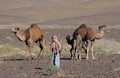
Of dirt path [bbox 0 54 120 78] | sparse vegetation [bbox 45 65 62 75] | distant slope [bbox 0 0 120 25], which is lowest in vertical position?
dirt path [bbox 0 54 120 78]

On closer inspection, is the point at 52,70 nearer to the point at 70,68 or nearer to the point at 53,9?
the point at 70,68

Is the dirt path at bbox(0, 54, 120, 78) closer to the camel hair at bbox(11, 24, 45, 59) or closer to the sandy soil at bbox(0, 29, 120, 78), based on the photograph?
the sandy soil at bbox(0, 29, 120, 78)

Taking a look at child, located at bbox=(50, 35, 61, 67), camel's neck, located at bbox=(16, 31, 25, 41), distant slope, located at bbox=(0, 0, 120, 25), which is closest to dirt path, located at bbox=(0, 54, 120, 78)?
child, located at bbox=(50, 35, 61, 67)

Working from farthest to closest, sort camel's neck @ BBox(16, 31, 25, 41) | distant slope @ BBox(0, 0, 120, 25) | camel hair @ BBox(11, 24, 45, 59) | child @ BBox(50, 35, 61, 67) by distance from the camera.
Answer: distant slope @ BBox(0, 0, 120, 25), camel hair @ BBox(11, 24, 45, 59), camel's neck @ BBox(16, 31, 25, 41), child @ BBox(50, 35, 61, 67)

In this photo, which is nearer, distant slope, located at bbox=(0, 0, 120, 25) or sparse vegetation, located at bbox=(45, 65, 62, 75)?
sparse vegetation, located at bbox=(45, 65, 62, 75)

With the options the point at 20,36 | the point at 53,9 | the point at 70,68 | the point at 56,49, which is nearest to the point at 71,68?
the point at 70,68

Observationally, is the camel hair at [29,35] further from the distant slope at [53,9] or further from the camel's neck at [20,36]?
the distant slope at [53,9]

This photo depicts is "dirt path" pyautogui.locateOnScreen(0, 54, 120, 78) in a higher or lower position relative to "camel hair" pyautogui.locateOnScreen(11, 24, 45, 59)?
lower

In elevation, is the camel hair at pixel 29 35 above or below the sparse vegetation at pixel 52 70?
above

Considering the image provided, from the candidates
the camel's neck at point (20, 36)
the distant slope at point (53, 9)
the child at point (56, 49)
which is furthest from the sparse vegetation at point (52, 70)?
the distant slope at point (53, 9)

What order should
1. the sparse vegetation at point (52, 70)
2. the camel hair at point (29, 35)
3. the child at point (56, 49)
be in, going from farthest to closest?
the camel hair at point (29, 35) → the child at point (56, 49) → the sparse vegetation at point (52, 70)

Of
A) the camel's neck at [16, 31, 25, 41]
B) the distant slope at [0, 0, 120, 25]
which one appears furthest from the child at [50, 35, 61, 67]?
the distant slope at [0, 0, 120, 25]

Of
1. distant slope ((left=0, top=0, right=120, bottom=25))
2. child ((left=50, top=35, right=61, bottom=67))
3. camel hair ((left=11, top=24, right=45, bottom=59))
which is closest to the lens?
child ((left=50, top=35, right=61, bottom=67))

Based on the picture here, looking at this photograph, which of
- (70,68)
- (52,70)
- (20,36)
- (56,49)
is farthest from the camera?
(20,36)
